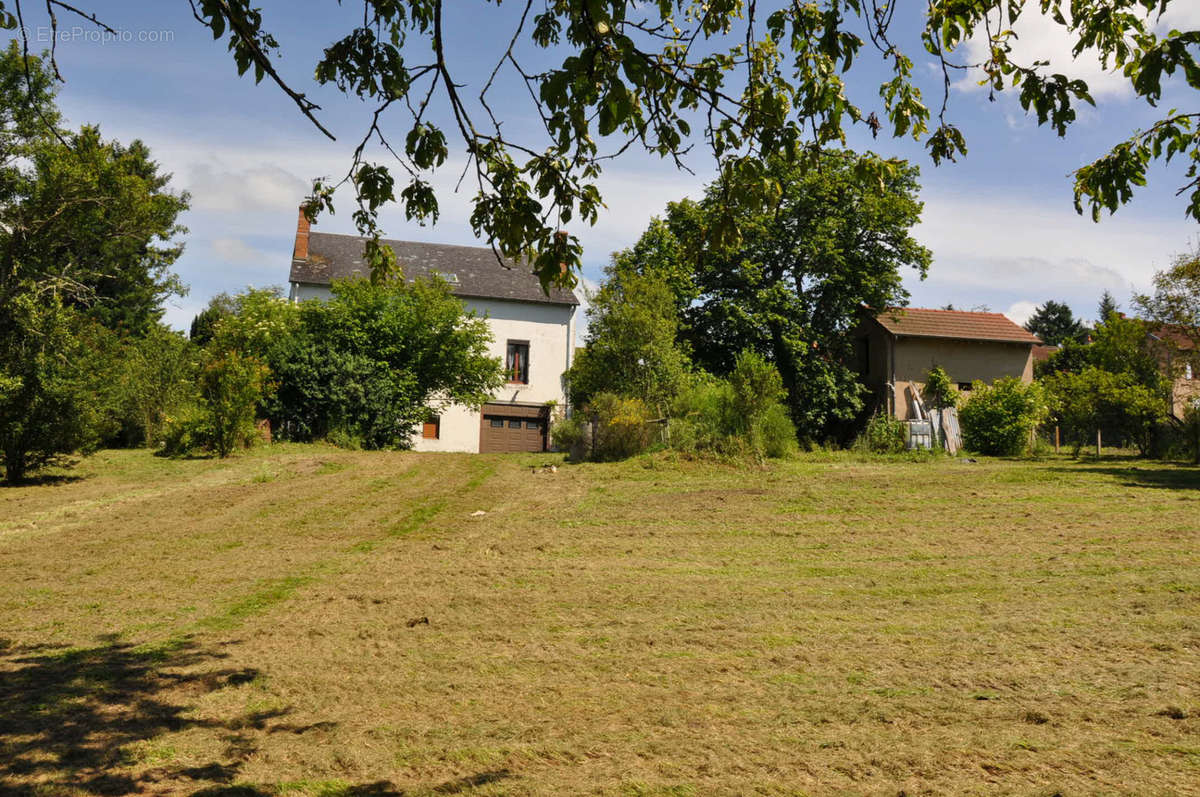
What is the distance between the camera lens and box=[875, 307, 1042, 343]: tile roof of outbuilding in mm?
27703

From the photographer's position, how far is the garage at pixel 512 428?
103ft

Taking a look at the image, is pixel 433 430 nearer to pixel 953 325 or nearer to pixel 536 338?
pixel 536 338

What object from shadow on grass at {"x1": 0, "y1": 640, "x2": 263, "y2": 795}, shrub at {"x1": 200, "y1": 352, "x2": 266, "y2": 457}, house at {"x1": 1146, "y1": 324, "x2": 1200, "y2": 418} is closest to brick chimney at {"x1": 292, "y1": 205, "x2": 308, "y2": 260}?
shrub at {"x1": 200, "y1": 352, "x2": 266, "y2": 457}

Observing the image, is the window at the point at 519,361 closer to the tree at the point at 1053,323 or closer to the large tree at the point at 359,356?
the large tree at the point at 359,356

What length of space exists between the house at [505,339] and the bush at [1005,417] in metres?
15.5

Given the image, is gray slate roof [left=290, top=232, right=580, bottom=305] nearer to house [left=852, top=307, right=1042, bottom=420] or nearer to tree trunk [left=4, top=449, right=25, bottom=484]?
house [left=852, top=307, right=1042, bottom=420]

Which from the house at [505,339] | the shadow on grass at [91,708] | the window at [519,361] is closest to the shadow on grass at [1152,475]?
the shadow on grass at [91,708]

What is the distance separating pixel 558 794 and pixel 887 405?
26828 mm

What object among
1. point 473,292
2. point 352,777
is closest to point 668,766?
point 352,777

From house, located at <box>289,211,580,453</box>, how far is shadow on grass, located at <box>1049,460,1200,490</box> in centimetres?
1914

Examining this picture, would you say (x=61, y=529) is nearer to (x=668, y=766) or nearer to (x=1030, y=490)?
(x=668, y=766)

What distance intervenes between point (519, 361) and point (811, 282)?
1251 centimetres

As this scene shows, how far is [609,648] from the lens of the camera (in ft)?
19.2

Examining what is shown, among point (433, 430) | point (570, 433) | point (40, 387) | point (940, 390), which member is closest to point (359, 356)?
point (570, 433)
